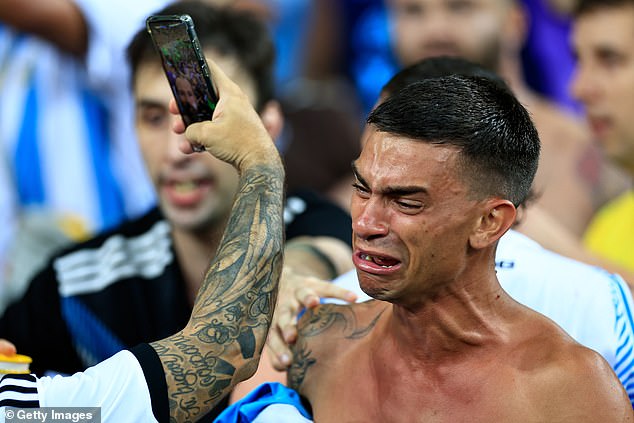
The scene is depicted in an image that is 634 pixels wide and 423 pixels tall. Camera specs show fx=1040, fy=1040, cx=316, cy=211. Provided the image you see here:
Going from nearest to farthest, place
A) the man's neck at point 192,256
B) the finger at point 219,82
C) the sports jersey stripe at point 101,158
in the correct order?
the finger at point 219,82 < the man's neck at point 192,256 < the sports jersey stripe at point 101,158

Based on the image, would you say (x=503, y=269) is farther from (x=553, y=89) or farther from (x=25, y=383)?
(x=553, y=89)

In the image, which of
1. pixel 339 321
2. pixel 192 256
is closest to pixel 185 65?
pixel 339 321

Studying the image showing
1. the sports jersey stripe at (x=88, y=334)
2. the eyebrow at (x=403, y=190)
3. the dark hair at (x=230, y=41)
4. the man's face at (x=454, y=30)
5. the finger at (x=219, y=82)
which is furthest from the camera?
the man's face at (x=454, y=30)

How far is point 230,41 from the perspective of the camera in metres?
3.78

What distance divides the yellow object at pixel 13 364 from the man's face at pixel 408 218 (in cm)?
79

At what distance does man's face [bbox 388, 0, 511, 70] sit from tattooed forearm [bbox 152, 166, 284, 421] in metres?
2.61

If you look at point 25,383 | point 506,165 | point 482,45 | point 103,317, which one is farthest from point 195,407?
point 482,45

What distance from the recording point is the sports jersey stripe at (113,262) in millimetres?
3514

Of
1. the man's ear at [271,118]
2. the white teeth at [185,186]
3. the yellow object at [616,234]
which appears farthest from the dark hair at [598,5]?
the white teeth at [185,186]

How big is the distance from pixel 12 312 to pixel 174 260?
1.86ft

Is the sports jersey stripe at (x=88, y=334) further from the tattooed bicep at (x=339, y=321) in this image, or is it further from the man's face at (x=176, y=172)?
the tattooed bicep at (x=339, y=321)

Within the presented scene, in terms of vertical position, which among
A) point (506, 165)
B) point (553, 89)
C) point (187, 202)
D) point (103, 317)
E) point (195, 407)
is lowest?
point (553, 89)

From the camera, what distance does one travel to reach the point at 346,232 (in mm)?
3574

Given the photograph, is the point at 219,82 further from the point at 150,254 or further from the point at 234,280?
the point at 150,254
